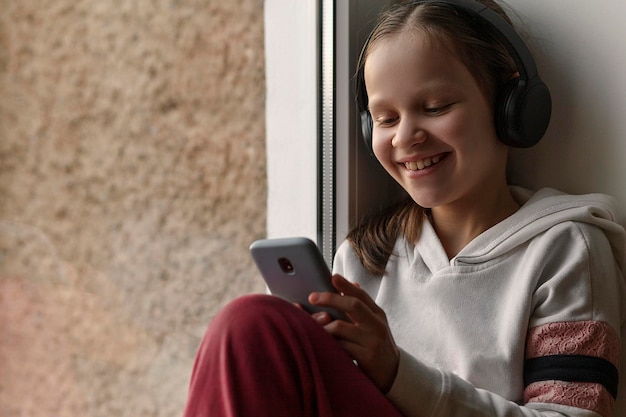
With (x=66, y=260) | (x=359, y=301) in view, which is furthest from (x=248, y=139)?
(x=359, y=301)

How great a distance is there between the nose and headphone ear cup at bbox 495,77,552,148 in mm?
107

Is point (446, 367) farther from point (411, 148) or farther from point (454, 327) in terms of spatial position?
point (411, 148)

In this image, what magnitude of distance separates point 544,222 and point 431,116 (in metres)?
0.20

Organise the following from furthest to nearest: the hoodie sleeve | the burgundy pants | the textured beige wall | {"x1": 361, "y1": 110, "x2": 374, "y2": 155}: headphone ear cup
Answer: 1. the textured beige wall
2. {"x1": 361, "y1": 110, "x2": 374, "y2": 155}: headphone ear cup
3. the hoodie sleeve
4. the burgundy pants

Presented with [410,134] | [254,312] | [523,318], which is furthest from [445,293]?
[254,312]

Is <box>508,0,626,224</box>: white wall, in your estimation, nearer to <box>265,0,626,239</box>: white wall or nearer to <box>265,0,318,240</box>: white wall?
<box>265,0,626,239</box>: white wall

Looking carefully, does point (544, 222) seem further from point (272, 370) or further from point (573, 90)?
point (272, 370)

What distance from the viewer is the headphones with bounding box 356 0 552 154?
3.28 feet

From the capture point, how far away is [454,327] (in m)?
1.02

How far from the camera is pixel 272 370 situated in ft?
2.61

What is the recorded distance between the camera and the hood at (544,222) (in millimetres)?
992

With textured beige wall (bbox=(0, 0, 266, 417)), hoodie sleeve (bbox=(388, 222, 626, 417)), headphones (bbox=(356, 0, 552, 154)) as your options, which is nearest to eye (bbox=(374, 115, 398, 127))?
headphones (bbox=(356, 0, 552, 154))

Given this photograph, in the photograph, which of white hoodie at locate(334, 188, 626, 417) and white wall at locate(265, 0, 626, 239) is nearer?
white hoodie at locate(334, 188, 626, 417)

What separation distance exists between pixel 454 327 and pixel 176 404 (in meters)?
0.66
